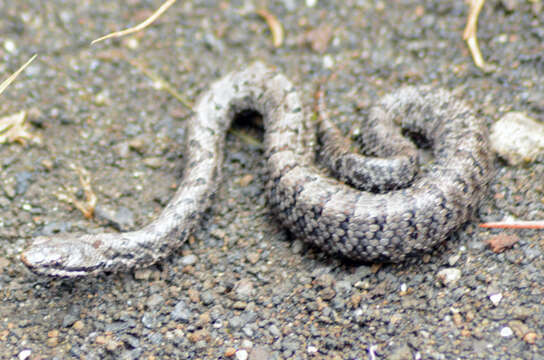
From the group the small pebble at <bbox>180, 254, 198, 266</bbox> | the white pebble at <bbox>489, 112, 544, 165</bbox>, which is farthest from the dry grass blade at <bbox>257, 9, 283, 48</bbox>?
the small pebble at <bbox>180, 254, 198, 266</bbox>

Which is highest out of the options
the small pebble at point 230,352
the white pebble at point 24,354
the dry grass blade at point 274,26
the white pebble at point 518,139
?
the dry grass blade at point 274,26

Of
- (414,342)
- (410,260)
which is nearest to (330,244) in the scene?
(410,260)

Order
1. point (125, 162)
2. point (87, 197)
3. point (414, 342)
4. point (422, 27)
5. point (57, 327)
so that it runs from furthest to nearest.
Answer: point (422, 27)
point (125, 162)
point (87, 197)
point (57, 327)
point (414, 342)

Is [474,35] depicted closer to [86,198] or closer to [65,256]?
[86,198]

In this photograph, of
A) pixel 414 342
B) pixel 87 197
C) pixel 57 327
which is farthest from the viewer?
pixel 87 197

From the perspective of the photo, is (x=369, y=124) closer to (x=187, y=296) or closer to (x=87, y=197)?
(x=187, y=296)

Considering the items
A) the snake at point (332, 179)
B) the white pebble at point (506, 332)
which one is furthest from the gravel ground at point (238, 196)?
the snake at point (332, 179)

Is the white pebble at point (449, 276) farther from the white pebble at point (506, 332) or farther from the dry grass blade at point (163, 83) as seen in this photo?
the dry grass blade at point (163, 83)
